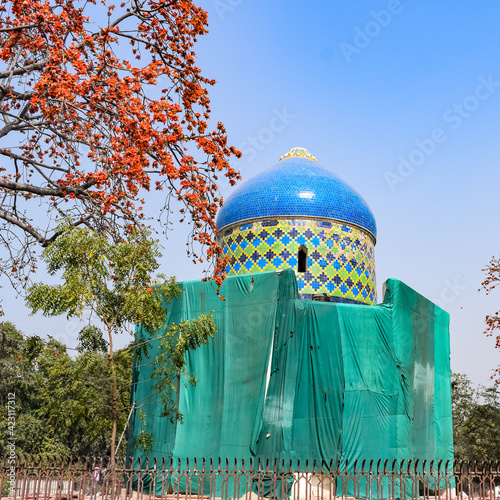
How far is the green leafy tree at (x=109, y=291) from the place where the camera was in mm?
8859

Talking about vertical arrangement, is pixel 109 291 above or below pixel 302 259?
below

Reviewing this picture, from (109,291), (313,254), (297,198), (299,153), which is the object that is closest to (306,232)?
(313,254)

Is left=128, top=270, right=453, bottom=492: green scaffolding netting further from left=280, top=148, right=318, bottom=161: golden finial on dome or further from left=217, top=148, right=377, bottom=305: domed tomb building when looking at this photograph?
left=280, top=148, right=318, bottom=161: golden finial on dome

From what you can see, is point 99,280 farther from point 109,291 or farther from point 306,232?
point 306,232

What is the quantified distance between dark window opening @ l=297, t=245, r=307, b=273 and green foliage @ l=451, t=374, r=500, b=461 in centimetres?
1053

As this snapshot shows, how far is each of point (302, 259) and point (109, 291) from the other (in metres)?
6.38

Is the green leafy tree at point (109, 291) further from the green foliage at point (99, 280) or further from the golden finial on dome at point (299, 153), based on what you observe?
the golden finial on dome at point (299, 153)

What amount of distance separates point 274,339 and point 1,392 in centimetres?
1209

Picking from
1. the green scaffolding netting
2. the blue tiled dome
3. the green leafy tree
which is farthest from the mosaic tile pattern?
the green leafy tree

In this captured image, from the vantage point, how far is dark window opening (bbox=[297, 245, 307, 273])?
14859mm

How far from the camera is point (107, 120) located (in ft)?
20.7

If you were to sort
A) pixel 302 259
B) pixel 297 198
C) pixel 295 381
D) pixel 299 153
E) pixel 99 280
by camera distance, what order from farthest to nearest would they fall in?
pixel 299 153
pixel 297 198
pixel 302 259
pixel 295 381
pixel 99 280

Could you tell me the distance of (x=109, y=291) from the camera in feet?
31.4

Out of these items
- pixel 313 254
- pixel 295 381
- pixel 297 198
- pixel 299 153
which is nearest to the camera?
pixel 295 381
